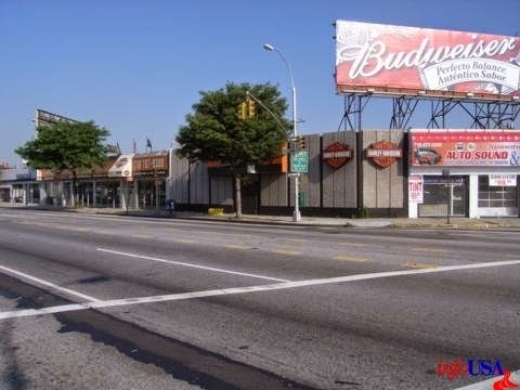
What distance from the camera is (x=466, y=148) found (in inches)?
1281

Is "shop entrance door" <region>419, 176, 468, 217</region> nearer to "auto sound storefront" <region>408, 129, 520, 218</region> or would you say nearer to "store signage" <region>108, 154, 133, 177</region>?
"auto sound storefront" <region>408, 129, 520, 218</region>

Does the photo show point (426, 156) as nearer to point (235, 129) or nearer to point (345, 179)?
point (345, 179)

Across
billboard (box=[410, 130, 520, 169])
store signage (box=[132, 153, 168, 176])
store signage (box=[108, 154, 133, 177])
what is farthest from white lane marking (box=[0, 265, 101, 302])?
store signage (box=[108, 154, 133, 177])

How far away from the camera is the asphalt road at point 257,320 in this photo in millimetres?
5195

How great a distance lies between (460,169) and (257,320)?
92.6ft

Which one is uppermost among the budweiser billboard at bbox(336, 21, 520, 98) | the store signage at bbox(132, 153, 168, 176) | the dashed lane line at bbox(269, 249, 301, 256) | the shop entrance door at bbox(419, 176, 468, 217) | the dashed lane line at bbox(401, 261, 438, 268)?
the budweiser billboard at bbox(336, 21, 520, 98)

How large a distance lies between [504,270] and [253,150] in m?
21.7

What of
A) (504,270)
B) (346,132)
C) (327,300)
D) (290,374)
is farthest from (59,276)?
(346,132)

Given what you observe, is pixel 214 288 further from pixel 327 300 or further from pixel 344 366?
pixel 344 366

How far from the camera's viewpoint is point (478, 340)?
6133mm

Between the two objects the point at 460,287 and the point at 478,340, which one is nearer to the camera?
the point at 478,340

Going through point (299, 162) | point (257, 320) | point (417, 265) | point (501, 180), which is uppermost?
point (299, 162)

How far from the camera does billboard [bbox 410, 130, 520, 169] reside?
32125mm

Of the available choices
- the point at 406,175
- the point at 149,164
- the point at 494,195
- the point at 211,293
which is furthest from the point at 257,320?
the point at 149,164
